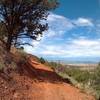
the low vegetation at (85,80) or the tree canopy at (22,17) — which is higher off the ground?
the tree canopy at (22,17)

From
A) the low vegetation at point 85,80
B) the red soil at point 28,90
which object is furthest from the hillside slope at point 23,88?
the low vegetation at point 85,80

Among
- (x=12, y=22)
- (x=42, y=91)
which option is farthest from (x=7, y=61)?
(x=12, y=22)

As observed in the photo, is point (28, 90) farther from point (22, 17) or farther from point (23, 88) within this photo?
point (22, 17)

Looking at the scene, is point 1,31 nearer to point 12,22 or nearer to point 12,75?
point 12,22

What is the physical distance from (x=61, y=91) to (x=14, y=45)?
987 cm

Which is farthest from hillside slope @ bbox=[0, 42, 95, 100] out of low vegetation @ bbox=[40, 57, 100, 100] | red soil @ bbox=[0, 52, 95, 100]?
low vegetation @ bbox=[40, 57, 100, 100]

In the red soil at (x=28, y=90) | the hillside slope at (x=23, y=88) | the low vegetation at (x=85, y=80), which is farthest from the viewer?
the low vegetation at (x=85, y=80)

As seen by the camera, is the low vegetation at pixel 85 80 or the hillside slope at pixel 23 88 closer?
the hillside slope at pixel 23 88

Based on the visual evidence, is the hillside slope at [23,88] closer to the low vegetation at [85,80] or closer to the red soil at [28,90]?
the red soil at [28,90]

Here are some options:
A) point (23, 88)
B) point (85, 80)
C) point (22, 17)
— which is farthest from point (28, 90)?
point (85, 80)

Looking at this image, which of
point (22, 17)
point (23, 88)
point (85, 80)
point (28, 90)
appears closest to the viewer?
point (23, 88)

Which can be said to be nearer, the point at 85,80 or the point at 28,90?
the point at 28,90

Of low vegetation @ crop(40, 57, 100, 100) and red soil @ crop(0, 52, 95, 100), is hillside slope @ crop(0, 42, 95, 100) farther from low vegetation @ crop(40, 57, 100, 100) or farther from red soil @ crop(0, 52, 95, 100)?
low vegetation @ crop(40, 57, 100, 100)

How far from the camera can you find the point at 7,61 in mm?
22828
